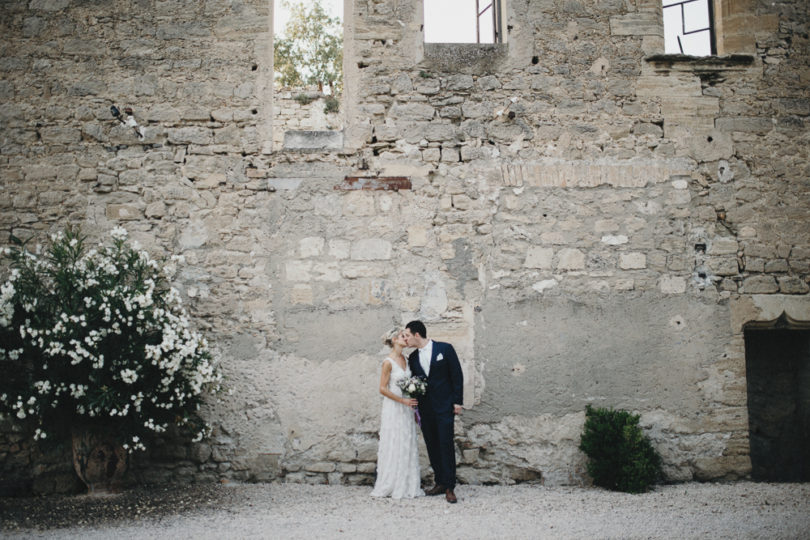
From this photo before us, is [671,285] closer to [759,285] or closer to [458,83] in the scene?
[759,285]

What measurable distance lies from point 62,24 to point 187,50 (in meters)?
1.28

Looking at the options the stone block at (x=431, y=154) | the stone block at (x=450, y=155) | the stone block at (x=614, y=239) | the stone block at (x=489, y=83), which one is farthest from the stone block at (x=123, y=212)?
the stone block at (x=614, y=239)

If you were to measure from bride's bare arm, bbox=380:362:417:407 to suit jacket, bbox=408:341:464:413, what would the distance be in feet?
0.48

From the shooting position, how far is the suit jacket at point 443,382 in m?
4.95

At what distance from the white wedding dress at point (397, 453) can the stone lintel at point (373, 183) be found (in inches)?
68.1

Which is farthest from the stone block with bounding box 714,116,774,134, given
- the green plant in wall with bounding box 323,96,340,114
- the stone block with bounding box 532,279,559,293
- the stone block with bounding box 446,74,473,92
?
the green plant in wall with bounding box 323,96,340,114

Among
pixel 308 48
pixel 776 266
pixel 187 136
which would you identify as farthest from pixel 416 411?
pixel 308 48

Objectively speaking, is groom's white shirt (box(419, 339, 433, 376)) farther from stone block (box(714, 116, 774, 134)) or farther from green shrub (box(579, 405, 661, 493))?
stone block (box(714, 116, 774, 134))

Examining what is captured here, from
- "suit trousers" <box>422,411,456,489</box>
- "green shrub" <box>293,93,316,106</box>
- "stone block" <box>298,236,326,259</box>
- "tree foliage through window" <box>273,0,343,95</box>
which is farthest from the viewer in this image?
"tree foliage through window" <box>273,0,343,95</box>

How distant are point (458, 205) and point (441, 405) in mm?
1970

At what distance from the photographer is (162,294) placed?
511cm

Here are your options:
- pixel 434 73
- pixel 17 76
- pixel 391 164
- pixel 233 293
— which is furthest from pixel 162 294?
pixel 434 73

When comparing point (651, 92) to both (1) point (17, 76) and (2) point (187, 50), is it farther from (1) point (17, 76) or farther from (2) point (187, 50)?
(1) point (17, 76)

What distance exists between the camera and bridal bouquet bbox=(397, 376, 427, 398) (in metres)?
4.90
